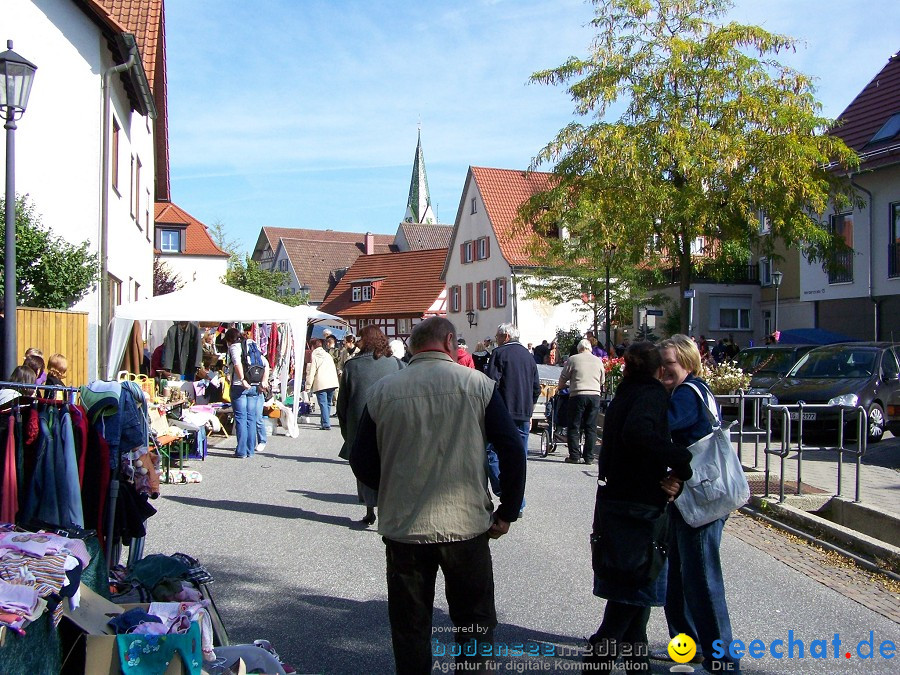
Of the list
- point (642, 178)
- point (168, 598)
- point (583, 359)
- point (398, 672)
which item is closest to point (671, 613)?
point (398, 672)

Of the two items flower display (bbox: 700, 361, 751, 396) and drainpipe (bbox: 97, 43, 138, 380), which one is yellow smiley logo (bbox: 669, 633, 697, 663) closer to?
flower display (bbox: 700, 361, 751, 396)

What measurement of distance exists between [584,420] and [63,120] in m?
10.1

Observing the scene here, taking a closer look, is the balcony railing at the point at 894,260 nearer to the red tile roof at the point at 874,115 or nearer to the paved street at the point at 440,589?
the red tile roof at the point at 874,115

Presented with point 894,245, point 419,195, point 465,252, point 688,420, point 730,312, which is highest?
point 419,195

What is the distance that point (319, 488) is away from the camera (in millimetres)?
Answer: 10422

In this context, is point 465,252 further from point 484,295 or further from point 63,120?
point 63,120

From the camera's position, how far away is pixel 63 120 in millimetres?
15375

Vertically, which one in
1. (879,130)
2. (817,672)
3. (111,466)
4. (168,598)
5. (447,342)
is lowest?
(817,672)

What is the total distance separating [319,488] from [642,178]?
11242 mm

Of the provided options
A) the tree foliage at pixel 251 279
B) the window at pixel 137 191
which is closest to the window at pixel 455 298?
the tree foliage at pixel 251 279

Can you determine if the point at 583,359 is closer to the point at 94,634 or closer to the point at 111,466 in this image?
the point at 111,466

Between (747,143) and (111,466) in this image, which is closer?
(111,466)

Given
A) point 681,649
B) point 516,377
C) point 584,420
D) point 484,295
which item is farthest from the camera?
point 484,295

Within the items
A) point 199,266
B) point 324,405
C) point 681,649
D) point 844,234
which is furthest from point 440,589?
point 199,266
